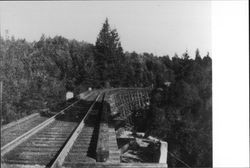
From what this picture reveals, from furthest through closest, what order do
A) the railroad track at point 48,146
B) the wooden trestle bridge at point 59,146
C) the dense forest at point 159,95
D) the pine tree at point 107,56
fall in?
the pine tree at point 107,56 → the dense forest at point 159,95 → the railroad track at point 48,146 → the wooden trestle bridge at point 59,146

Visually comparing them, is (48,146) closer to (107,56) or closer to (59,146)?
(59,146)

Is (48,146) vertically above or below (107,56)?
below

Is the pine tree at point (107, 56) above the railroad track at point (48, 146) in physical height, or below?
above

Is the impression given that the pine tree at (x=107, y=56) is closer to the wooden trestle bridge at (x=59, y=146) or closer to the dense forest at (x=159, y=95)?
the dense forest at (x=159, y=95)

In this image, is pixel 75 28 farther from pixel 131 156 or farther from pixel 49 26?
pixel 131 156

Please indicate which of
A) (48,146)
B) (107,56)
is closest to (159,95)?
(107,56)

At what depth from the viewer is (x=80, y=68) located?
35.6m

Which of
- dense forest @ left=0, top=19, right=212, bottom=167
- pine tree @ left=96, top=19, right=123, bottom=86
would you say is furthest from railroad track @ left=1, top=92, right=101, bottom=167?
pine tree @ left=96, top=19, right=123, bottom=86

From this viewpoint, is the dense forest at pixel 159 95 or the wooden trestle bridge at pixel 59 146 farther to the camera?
the dense forest at pixel 159 95

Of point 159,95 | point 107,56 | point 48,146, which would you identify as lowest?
point 48,146

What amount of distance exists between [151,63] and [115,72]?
93.1ft

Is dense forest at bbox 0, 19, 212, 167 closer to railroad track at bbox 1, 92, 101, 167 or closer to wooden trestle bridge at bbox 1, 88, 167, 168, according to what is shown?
wooden trestle bridge at bbox 1, 88, 167, 168

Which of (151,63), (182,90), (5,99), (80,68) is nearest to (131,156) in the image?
(5,99)

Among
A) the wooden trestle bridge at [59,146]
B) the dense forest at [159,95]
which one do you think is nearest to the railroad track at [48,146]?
the wooden trestle bridge at [59,146]
